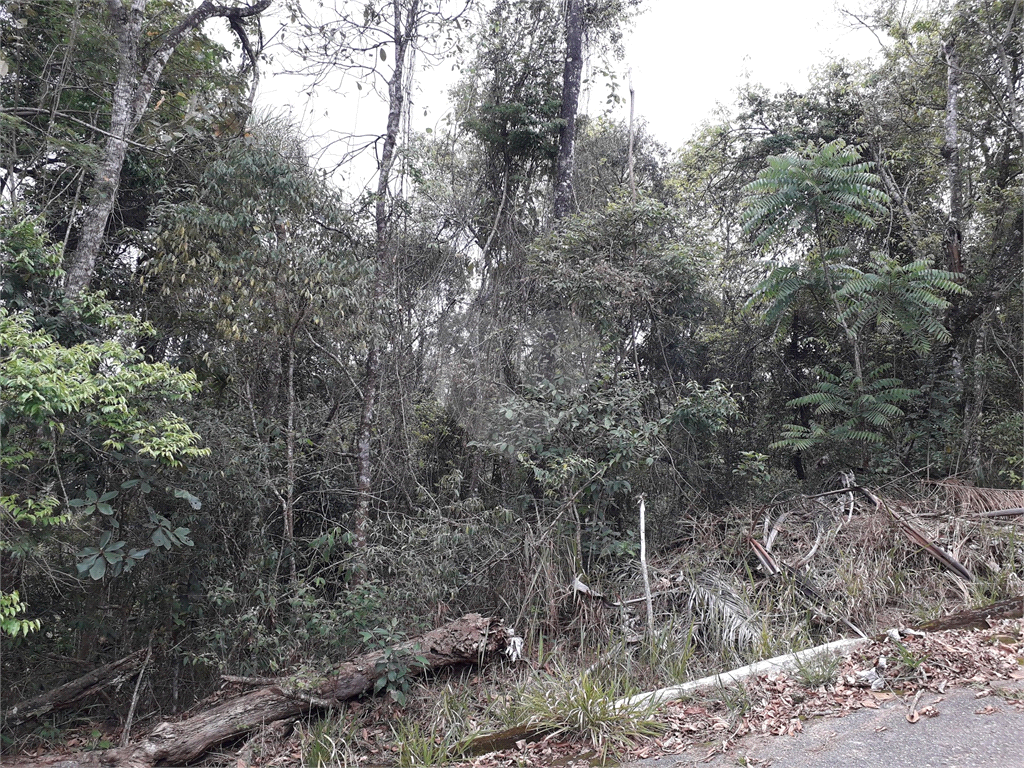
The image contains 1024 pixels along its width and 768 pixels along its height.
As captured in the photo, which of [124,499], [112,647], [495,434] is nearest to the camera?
[124,499]

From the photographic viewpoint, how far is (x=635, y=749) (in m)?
3.80

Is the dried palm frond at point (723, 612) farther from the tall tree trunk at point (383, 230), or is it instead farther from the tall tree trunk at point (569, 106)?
the tall tree trunk at point (569, 106)

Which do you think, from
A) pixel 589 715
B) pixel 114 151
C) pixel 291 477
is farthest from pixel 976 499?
pixel 114 151

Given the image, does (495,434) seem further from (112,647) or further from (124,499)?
(112,647)

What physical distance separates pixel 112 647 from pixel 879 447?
9.33 m

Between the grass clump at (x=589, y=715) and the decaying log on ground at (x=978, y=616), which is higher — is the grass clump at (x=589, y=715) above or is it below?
below

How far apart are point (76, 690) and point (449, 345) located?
5.65 meters

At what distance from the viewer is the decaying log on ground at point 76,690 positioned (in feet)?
17.9

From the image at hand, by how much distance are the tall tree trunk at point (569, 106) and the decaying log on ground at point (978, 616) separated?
717 centimetres

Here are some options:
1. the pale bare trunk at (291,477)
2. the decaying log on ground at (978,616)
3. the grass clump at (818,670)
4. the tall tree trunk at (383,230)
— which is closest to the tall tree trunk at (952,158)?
the decaying log on ground at (978,616)

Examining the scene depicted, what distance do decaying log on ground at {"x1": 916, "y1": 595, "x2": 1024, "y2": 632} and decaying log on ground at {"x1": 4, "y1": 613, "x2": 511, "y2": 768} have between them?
136 inches

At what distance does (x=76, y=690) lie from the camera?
568 centimetres

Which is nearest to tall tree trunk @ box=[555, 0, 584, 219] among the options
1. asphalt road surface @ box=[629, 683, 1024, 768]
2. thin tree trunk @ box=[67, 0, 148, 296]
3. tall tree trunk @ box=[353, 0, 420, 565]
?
tall tree trunk @ box=[353, 0, 420, 565]

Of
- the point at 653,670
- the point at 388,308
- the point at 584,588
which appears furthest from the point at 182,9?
the point at 653,670
